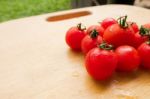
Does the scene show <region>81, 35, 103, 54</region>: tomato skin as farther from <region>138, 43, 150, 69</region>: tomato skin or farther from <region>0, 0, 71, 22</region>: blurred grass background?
<region>0, 0, 71, 22</region>: blurred grass background

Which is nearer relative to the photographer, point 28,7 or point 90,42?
point 90,42

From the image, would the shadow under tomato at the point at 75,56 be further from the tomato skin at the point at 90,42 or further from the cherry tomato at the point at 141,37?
the cherry tomato at the point at 141,37

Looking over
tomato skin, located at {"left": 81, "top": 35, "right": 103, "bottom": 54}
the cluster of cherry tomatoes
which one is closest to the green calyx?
the cluster of cherry tomatoes

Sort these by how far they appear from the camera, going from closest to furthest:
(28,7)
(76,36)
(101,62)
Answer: (101,62), (76,36), (28,7)

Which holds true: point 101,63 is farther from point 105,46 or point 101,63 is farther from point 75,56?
point 75,56

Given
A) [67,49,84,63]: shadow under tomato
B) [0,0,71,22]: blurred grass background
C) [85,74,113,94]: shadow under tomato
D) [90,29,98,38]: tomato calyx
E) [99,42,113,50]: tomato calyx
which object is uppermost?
[90,29,98,38]: tomato calyx

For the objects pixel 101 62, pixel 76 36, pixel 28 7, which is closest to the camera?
pixel 101 62

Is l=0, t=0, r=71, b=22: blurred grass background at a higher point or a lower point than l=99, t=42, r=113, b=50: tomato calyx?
lower

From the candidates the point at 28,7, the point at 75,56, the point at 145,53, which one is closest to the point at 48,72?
the point at 75,56
